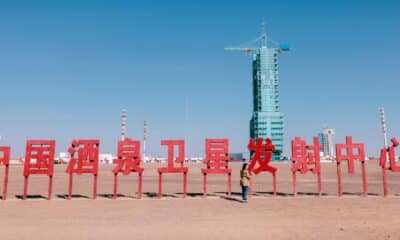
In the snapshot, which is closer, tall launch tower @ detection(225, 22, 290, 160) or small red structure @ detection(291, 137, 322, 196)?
small red structure @ detection(291, 137, 322, 196)

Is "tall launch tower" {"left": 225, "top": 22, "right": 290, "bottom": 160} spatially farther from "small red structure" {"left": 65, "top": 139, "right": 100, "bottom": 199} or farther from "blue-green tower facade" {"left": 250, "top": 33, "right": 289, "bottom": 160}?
"small red structure" {"left": 65, "top": 139, "right": 100, "bottom": 199}

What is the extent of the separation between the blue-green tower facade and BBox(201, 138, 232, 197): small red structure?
130491 mm

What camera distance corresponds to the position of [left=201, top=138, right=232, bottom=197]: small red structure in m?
20.1

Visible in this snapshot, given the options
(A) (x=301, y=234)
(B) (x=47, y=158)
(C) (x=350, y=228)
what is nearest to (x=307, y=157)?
(C) (x=350, y=228)

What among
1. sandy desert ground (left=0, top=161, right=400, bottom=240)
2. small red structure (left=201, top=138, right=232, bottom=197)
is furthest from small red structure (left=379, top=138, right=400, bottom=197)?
small red structure (left=201, top=138, right=232, bottom=197)

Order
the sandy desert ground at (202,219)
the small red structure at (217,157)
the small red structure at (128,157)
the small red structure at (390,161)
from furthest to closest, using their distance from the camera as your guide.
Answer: the small red structure at (390,161) < the small red structure at (217,157) < the small red structure at (128,157) < the sandy desert ground at (202,219)

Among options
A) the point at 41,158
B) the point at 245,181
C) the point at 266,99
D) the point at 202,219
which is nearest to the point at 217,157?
the point at 245,181

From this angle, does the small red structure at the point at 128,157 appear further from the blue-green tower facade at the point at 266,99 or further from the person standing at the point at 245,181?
the blue-green tower facade at the point at 266,99

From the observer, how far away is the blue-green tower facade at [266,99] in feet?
496

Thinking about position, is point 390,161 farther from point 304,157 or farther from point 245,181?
point 245,181

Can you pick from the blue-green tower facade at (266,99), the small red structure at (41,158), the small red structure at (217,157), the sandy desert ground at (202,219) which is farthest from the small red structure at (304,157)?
the blue-green tower facade at (266,99)

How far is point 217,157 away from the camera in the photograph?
20328mm

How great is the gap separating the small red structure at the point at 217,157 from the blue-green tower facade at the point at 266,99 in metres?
130

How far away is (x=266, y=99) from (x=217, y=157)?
138611 millimetres
